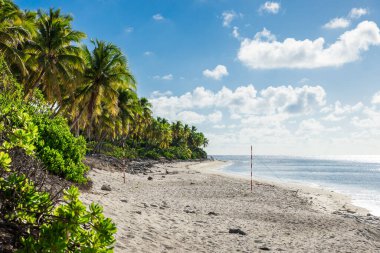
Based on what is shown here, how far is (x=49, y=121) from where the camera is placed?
13469mm

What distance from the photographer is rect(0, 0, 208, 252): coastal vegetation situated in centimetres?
345

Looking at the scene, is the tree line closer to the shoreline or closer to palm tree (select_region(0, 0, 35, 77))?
palm tree (select_region(0, 0, 35, 77))

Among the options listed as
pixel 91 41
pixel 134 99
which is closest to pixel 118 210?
pixel 91 41

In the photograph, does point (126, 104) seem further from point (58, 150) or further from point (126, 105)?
point (58, 150)

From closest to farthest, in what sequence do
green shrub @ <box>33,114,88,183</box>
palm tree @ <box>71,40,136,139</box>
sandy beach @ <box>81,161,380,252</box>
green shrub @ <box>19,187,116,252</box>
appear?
green shrub @ <box>19,187,116,252</box>, sandy beach @ <box>81,161,380,252</box>, green shrub @ <box>33,114,88,183</box>, palm tree @ <box>71,40,136,139</box>

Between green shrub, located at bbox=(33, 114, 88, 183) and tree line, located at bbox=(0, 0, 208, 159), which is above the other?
tree line, located at bbox=(0, 0, 208, 159)

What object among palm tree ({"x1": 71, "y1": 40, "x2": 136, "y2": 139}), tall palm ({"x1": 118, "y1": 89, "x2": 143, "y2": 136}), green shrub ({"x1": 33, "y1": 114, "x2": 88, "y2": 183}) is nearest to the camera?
green shrub ({"x1": 33, "y1": 114, "x2": 88, "y2": 183})

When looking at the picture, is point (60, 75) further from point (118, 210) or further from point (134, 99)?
point (134, 99)

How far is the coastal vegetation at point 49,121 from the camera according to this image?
3.45 m

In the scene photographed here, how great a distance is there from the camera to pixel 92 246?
3.38 meters

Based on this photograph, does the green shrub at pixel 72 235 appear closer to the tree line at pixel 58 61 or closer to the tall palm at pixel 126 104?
the tree line at pixel 58 61

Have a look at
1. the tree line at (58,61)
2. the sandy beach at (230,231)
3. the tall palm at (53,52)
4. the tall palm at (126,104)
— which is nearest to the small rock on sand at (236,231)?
the sandy beach at (230,231)

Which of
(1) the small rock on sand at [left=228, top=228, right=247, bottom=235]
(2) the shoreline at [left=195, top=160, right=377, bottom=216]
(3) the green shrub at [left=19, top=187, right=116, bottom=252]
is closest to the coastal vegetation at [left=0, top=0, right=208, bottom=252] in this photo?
(3) the green shrub at [left=19, top=187, right=116, bottom=252]

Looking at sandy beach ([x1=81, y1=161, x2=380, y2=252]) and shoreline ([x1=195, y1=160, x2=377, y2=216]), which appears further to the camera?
shoreline ([x1=195, y1=160, x2=377, y2=216])
